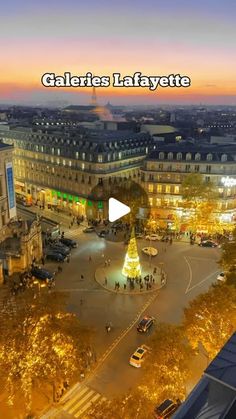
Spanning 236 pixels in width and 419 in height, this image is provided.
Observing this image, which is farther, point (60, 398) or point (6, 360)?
point (60, 398)

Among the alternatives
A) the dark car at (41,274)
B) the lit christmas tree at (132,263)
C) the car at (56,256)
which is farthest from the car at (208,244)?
the dark car at (41,274)

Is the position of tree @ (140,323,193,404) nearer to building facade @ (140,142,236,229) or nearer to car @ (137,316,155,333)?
car @ (137,316,155,333)

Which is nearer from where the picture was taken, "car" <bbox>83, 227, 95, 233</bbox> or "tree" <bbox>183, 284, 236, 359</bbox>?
"tree" <bbox>183, 284, 236, 359</bbox>

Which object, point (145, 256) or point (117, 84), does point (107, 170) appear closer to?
point (145, 256)

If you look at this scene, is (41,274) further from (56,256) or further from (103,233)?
(103,233)

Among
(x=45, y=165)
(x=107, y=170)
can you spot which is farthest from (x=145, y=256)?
(x=45, y=165)

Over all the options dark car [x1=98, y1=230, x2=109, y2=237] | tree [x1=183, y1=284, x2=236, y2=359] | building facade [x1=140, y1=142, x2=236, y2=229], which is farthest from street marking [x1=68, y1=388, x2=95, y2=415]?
building facade [x1=140, y1=142, x2=236, y2=229]

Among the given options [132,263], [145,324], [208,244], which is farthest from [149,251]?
[145,324]
